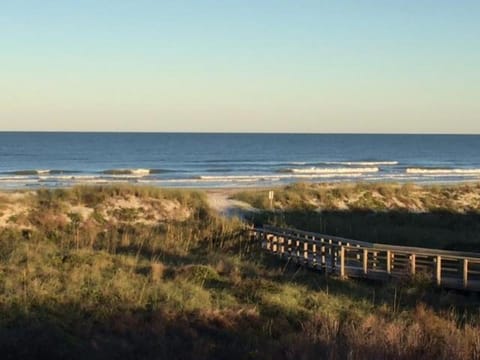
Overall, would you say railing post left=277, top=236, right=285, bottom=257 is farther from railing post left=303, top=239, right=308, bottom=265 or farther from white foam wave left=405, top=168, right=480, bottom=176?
white foam wave left=405, top=168, right=480, bottom=176

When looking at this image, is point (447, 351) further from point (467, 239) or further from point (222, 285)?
point (467, 239)

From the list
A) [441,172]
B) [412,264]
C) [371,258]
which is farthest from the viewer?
[441,172]

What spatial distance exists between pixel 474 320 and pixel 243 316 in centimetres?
474

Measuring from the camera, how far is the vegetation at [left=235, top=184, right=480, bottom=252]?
28328mm

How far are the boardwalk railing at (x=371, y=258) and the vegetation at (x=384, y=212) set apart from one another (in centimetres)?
421

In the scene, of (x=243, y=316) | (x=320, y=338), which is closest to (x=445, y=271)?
(x=243, y=316)

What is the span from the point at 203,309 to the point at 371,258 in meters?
10.1

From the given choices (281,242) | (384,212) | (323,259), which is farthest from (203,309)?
(384,212)

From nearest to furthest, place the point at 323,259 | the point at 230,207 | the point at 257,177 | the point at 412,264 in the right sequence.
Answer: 1. the point at 412,264
2. the point at 323,259
3. the point at 230,207
4. the point at 257,177

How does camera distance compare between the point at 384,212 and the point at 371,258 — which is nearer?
the point at 371,258

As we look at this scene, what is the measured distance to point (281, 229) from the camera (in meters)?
25.6

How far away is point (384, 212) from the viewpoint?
36531 mm

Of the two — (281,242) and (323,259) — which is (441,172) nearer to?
(281,242)

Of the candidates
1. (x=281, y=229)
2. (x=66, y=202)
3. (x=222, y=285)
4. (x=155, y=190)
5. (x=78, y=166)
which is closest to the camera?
(x=222, y=285)
